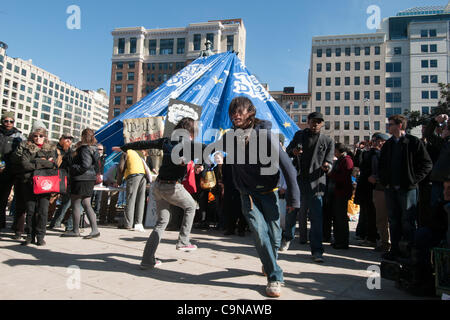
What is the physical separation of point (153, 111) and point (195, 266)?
7.10 m

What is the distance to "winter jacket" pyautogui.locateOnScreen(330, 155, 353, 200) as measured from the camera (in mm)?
5656

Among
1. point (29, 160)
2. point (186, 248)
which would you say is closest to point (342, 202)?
point (186, 248)

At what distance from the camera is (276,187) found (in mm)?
3324

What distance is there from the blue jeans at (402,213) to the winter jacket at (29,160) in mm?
5307

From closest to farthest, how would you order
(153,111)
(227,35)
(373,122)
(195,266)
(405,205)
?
(195,266)
(405,205)
(153,111)
(373,122)
(227,35)

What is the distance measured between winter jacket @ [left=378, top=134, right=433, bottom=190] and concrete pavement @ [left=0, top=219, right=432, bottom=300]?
1.25m

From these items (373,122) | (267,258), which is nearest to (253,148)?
(267,258)

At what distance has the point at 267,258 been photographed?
317 centimetres

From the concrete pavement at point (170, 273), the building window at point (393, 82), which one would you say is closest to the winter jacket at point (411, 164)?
the concrete pavement at point (170, 273)

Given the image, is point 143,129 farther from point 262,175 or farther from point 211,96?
point 262,175

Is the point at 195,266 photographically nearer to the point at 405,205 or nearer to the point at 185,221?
the point at 185,221

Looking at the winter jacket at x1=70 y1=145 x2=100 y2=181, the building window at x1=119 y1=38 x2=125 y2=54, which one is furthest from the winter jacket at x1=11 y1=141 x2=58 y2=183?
the building window at x1=119 y1=38 x2=125 y2=54

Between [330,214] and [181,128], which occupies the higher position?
[181,128]

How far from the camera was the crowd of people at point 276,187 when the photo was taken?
129 inches
